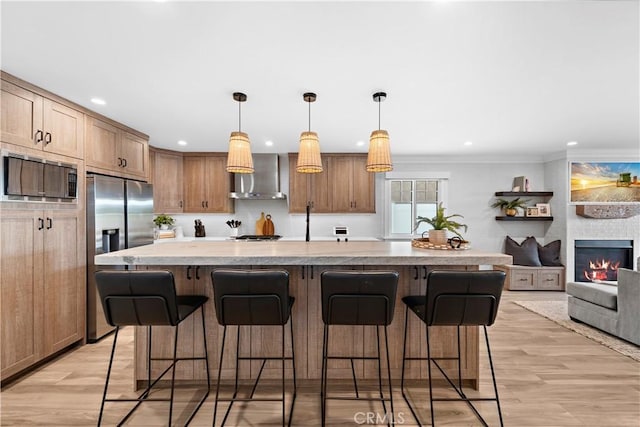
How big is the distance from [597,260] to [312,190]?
4.92 m

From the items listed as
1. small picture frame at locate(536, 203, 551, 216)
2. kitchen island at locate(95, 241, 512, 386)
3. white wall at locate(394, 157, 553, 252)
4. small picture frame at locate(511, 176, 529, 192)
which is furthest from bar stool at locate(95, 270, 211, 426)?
small picture frame at locate(536, 203, 551, 216)

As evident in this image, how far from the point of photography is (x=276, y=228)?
5426 mm

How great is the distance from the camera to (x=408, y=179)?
5.47m

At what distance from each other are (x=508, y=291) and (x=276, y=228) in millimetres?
4033

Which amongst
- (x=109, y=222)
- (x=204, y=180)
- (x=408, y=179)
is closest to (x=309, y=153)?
(x=109, y=222)

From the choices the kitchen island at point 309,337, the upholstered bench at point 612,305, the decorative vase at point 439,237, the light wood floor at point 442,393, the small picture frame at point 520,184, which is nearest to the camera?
the light wood floor at point 442,393

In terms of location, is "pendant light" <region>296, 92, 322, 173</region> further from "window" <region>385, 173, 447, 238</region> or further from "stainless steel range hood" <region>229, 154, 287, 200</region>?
"window" <region>385, 173, 447, 238</region>

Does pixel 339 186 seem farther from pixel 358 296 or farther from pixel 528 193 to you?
pixel 358 296

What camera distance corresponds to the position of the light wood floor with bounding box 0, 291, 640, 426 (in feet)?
6.39

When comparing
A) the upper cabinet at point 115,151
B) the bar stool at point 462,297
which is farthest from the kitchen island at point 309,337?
the upper cabinet at point 115,151

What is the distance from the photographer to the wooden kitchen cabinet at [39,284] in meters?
2.28

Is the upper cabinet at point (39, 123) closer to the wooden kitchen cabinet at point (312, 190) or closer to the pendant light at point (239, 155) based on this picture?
the pendant light at point (239, 155)

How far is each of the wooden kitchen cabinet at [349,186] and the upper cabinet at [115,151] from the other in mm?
2731

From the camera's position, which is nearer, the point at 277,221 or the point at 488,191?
the point at 277,221
